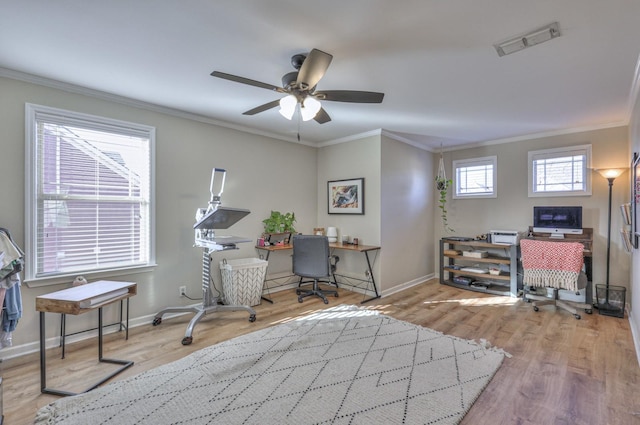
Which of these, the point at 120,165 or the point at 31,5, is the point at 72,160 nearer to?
the point at 120,165

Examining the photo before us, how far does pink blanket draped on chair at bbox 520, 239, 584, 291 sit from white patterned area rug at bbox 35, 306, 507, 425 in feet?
4.97

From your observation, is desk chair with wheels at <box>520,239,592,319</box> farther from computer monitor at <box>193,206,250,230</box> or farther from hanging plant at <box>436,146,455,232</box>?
computer monitor at <box>193,206,250,230</box>

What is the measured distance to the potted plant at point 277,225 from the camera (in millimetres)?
4352

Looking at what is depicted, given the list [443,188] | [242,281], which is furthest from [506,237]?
[242,281]

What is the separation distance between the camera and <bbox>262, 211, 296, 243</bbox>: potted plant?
435cm

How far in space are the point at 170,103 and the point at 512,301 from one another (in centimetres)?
491

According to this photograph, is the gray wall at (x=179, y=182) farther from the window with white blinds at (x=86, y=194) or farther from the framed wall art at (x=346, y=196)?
the framed wall art at (x=346, y=196)

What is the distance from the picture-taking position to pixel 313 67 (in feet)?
6.12

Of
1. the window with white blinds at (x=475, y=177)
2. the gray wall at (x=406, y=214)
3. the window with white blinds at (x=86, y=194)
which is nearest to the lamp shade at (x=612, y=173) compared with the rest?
the window with white blinds at (x=475, y=177)

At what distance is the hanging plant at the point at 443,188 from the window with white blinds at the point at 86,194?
13.9 feet

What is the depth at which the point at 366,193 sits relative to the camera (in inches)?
177

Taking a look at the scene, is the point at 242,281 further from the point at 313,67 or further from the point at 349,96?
the point at 313,67

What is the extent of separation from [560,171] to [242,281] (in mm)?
4647

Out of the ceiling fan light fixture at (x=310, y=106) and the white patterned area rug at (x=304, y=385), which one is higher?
the ceiling fan light fixture at (x=310, y=106)
